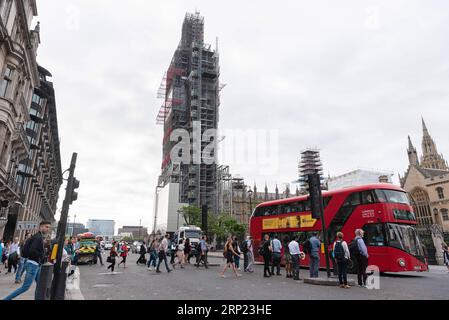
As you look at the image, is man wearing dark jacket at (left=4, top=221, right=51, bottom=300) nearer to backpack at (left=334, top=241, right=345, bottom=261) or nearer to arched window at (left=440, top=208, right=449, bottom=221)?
backpack at (left=334, top=241, right=345, bottom=261)

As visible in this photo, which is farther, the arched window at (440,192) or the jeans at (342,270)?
the arched window at (440,192)

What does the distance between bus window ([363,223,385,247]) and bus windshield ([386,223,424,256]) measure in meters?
0.28

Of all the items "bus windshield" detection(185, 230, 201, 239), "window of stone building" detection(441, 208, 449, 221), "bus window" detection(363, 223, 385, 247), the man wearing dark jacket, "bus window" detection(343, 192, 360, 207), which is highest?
"window of stone building" detection(441, 208, 449, 221)

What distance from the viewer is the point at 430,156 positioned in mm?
89500

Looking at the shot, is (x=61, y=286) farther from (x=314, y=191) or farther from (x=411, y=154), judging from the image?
(x=411, y=154)

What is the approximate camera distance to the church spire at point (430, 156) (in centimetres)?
8688

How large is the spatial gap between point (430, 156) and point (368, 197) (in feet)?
300

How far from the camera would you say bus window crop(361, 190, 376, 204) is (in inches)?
590

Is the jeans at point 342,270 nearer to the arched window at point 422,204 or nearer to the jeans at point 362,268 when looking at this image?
the jeans at point 362,268

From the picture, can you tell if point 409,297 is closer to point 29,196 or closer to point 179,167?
point 29,196

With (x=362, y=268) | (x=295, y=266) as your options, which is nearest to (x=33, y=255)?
(x=295, y=266)

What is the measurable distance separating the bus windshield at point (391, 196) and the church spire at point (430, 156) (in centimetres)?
8696

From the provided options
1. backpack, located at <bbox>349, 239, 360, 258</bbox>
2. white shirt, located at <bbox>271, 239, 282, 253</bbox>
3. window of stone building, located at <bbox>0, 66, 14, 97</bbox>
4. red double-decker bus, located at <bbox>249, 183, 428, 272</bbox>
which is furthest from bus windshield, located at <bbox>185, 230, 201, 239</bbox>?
backpack, located at <bbox>349, 239, 360, 258</bbox>

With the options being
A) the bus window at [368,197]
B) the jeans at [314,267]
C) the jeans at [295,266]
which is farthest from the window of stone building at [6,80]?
the bus window at [368,197]
